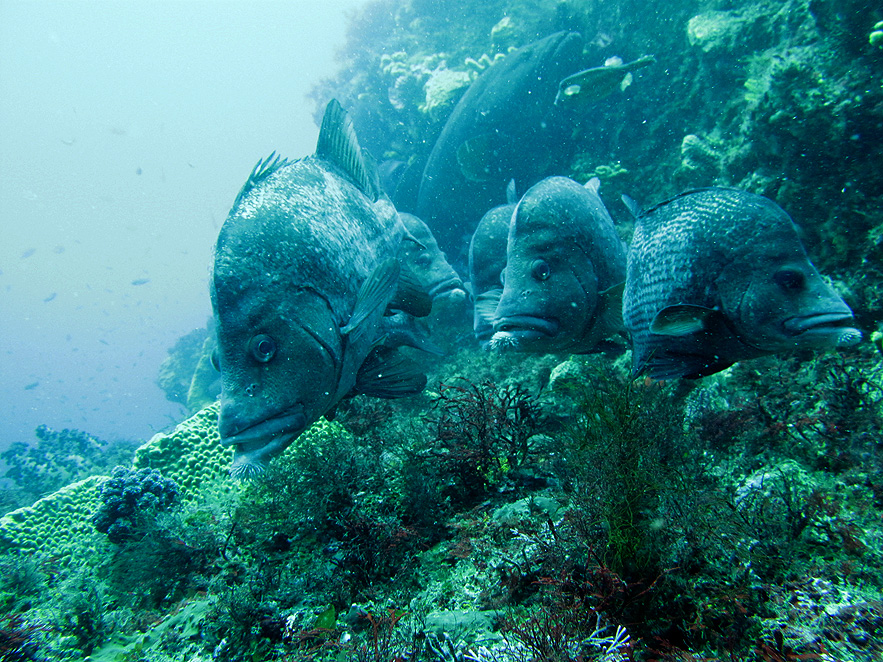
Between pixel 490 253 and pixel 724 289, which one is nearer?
pixel 724 289

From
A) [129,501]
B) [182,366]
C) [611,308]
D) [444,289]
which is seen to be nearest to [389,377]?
[611,308]

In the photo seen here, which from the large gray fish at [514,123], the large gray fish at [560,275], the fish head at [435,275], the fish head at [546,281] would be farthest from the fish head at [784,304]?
the large gray fish at [514,123]

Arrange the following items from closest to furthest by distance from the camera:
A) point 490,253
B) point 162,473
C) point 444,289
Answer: point 490,253 → point 444,289 → point 162,473

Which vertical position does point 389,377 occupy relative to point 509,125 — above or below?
below

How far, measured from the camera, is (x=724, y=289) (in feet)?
7.50

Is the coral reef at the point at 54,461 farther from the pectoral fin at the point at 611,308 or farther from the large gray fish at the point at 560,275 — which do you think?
the pectoral fin at the point at 611,308

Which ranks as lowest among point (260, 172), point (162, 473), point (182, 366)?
point (182, 366)

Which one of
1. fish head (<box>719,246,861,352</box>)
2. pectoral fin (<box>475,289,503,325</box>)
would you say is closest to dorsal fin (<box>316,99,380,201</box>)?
pectoral fin (<box>475,289,503,325</box>)

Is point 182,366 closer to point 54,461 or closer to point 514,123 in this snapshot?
point 54,461

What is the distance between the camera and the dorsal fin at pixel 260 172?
2.71 metres

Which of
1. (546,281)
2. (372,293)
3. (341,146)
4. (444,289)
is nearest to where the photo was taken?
(372,293)

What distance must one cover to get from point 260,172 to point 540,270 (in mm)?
2150

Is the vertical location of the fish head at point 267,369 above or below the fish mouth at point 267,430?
above

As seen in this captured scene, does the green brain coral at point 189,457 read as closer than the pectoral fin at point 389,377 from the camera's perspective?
No
